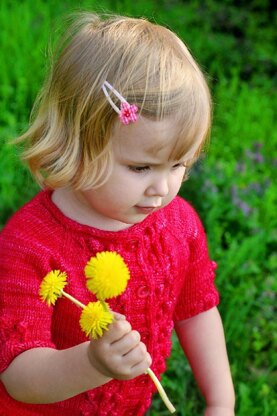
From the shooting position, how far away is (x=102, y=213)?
1725 millimetres

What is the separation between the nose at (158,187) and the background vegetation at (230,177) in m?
0.58

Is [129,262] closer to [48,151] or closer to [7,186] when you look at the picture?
[48,151]

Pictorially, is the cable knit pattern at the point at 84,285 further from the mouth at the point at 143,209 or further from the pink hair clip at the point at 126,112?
the pink hair clip at the point at 126,112

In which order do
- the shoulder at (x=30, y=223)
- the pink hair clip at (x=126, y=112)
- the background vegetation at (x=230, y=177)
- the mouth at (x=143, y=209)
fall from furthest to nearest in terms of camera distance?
the background vegetation at (x=230, y=177)
the shoulder at (x=30, y=223)
the mouth at (x=143, y=209)
the pink hair clip at (x=126, y=112)

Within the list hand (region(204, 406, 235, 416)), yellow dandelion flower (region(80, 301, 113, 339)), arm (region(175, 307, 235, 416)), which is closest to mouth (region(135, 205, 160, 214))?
yellow dandelion flower (region(80, 301, 113, 339))

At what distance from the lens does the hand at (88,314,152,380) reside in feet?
4.60

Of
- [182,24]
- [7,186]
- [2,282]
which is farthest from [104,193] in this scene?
[182,24]

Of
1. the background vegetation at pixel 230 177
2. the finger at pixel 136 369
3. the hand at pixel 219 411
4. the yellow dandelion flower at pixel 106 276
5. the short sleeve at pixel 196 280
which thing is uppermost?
the yellow dandelion flower at pixel 106 276

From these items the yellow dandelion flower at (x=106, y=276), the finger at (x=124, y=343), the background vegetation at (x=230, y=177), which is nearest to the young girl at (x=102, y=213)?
the finger at (x=124, y=343)

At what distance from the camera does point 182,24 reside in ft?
17.0

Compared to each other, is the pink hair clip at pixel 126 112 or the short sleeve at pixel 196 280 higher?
the pink hair clip at pixel 126 112

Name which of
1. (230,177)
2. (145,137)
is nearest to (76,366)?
(145,137)

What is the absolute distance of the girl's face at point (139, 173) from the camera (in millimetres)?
1566

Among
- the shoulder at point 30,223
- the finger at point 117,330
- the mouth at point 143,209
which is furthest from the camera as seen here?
the shoulder at point 30,223
